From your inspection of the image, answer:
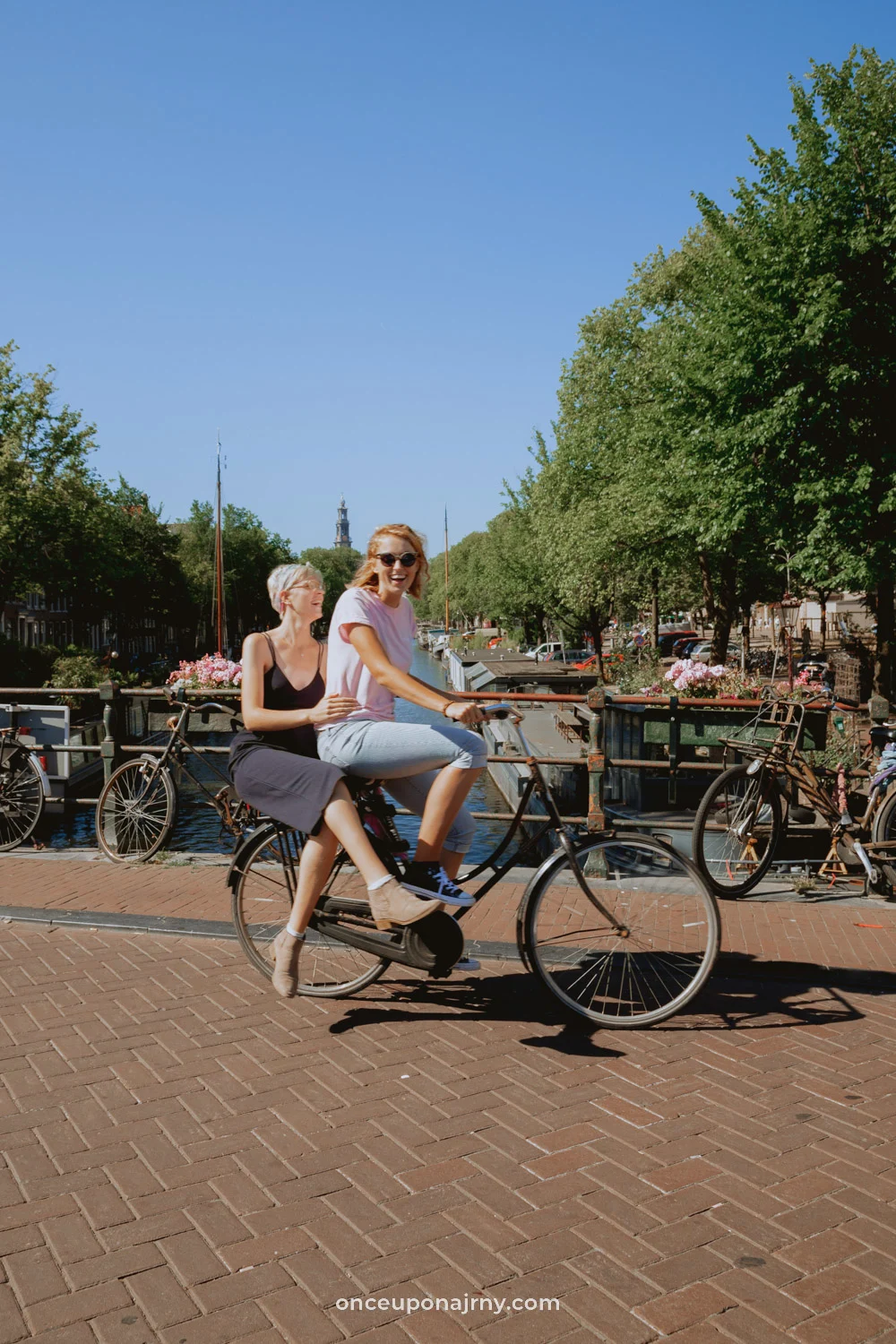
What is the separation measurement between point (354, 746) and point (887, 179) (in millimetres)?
19607

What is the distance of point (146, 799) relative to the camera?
725cm

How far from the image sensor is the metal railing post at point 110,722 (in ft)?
24.9

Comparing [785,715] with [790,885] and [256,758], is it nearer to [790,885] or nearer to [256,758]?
[790,885]

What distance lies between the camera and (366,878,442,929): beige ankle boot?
12.6ft

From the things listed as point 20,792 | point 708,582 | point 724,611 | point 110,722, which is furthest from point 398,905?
point 708,582

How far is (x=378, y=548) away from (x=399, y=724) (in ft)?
2.23

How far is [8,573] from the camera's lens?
132 ft

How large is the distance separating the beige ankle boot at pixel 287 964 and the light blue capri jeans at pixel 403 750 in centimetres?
70

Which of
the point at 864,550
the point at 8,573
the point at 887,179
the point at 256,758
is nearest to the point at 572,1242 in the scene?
the point at 256,758

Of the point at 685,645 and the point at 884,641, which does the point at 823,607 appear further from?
the point at 685,645

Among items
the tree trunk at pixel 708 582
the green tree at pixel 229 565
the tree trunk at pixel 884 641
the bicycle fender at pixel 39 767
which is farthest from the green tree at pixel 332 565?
the bicycle fender at pixel 39 767

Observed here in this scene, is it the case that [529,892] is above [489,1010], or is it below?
above

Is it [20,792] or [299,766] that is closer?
[299,766]

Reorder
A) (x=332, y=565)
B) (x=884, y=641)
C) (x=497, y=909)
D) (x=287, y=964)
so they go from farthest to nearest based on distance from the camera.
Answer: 1. (x=332, y=565)
2. (x=884, y=641)
3. (x=497, y=909)
4. (x=287, y=964)
